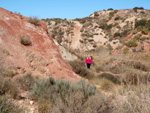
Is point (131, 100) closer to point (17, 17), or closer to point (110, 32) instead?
point (17, 17)

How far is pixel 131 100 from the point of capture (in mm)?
3316

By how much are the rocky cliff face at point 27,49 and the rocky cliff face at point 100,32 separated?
18.6 metres

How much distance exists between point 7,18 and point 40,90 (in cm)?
635

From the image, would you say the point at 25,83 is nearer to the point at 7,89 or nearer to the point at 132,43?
the point at 7,89


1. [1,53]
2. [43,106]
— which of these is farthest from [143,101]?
[1,53]

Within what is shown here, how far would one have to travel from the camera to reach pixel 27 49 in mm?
8461

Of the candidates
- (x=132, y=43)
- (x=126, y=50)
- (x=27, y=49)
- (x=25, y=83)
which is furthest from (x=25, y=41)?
(x=132, y=43)

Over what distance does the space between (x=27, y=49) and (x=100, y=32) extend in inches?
1094

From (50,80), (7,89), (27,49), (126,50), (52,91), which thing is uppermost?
(27,49)

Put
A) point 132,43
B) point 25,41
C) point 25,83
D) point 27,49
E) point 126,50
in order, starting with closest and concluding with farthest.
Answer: point 25,83 → point 27,49 → point 25,41 → point 126,50 → point 132,43

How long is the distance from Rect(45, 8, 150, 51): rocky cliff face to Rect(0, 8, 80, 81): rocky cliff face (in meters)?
18.6

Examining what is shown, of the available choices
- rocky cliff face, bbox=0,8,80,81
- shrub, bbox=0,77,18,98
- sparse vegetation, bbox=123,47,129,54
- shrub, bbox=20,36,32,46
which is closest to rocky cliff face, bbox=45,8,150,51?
sparse vegetation, bbox=123,47,129,54

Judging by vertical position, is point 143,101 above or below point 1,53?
below

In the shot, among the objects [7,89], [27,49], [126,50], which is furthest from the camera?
[126,50]
